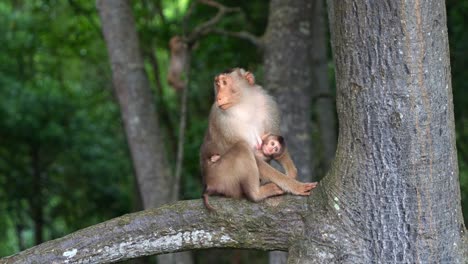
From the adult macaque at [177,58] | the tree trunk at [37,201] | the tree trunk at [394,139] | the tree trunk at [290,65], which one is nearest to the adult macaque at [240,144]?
the tree trunk at [394,139]

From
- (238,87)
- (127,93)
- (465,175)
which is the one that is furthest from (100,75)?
(238,87)

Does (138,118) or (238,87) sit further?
(138,118)

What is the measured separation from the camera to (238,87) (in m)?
5.17

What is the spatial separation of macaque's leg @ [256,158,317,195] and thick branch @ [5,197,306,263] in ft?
1.42

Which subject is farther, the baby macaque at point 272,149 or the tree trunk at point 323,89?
the tree trunk at point 323,89

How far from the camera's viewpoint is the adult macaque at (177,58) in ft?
23.6

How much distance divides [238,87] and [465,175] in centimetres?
821

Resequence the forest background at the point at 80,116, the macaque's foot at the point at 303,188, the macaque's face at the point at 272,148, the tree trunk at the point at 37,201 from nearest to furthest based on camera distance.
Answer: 1. the macaque's foot at the point at 303,188
2. the macaque's face at the point at 272,148
3. the forest background at the point at 80,116
4. the tree trunk at the point at 37,201

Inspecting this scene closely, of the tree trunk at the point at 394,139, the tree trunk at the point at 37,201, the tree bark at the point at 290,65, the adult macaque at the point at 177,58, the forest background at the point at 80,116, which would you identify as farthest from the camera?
the tree trunk at the point at 37,201

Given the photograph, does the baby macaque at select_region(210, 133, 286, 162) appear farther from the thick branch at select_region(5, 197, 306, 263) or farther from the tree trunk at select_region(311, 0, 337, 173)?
the tree trunk at select_region(311, 0, 337, 173)

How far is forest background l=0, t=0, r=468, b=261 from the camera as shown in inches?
401

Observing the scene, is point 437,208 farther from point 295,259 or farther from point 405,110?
point 295,259

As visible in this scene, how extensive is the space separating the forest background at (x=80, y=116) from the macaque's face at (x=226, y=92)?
454 centimetres

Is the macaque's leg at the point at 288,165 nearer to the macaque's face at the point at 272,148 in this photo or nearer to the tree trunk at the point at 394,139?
the macaque's face at the point at 272,148
